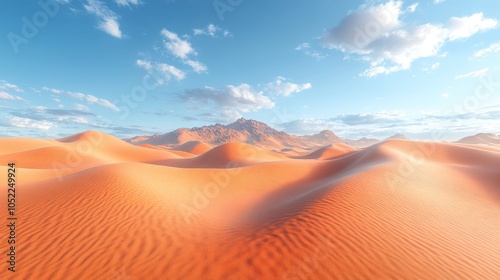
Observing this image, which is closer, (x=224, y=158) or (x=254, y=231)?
(x=254, y=231)

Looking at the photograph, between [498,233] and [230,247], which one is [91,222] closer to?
[230,247]

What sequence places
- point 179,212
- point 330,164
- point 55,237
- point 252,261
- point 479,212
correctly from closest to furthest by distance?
point 252,261
point 55,237
point 179,212
point 479,212
point 330,164

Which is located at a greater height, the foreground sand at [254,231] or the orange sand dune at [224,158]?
the orange sand dune at [224,158]

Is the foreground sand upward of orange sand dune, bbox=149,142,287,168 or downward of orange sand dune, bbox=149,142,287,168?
downward

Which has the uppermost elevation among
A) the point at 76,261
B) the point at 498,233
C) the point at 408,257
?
the point at 76,261

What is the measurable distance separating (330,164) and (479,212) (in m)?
12.2

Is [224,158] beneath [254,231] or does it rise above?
above

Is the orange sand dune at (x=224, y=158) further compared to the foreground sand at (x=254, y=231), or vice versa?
the orange sand dune at (x=224, y=158)

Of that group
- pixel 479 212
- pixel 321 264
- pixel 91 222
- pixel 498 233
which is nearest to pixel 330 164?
pixel 479 212

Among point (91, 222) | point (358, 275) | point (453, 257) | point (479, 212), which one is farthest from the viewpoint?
point (479, 212)

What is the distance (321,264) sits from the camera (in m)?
4.20

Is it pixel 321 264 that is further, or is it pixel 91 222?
pixel 91 222

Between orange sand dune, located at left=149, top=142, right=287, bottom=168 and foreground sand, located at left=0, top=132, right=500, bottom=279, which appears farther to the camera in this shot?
orange sand dune, located at left=149, top=142, right=287, bottom=168

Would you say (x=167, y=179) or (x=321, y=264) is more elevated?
(x=167, y=179)
